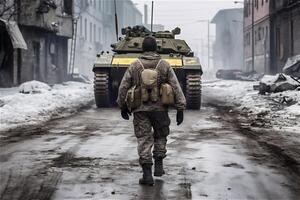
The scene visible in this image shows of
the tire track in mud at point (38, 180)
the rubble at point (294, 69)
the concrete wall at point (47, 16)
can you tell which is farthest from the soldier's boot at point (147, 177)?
the concrete wall at point (47, 16)

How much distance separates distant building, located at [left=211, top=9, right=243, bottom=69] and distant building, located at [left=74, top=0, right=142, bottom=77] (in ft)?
49.2

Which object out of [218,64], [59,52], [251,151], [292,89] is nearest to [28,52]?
[59,52]

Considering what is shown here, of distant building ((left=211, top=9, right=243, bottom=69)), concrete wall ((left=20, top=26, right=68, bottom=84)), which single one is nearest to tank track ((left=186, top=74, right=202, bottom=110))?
concrete wall ((left=20, top=26, right=68, bottom=84))

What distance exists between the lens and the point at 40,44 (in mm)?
32031

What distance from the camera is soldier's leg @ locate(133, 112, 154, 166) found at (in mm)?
5762

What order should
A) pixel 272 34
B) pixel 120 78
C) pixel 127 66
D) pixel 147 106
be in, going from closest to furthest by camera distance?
1. pixel 147 106
2. pixel 127 66
3. pixel 120 78
4. pixel 272 34

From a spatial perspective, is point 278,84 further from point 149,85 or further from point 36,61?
point 36,61

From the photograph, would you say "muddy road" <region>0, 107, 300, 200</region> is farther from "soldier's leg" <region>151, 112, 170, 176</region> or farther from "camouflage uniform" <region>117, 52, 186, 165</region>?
"camouflage uniform" <region>117, 52, 186, 165</region>

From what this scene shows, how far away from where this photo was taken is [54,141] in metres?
8.94

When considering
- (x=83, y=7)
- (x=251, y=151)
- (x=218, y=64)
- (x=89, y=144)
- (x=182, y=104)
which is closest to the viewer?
(x=182, y=104)

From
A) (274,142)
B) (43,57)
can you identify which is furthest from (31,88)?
(274,142)

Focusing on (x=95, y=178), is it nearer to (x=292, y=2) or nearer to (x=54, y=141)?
(x=54, y=141)

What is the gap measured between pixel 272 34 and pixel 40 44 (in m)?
18.1

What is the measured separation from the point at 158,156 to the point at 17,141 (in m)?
3.83
